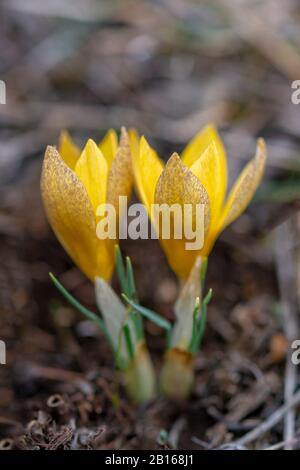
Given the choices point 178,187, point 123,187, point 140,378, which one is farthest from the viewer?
point 140,378

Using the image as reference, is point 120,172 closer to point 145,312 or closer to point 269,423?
point 145,312

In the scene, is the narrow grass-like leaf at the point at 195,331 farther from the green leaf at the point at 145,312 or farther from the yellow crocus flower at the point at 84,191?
the yellow crocus flower at the point at 84,191

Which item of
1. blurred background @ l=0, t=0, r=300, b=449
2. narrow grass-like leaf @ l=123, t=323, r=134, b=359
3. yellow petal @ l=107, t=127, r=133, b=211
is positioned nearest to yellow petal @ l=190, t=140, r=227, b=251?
yellow petal @ l=107, t=127, r=133, b=211

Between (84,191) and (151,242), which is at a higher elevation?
(151,242)

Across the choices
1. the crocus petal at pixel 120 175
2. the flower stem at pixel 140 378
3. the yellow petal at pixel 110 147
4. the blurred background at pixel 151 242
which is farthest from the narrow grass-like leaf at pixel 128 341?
the yellow petal at pixel 110 147

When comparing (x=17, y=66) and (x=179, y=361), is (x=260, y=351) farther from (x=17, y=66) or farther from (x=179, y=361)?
(x=17, y=66)

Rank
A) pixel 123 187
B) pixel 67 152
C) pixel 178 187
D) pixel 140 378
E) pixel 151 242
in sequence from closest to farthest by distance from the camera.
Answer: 1. pixel 178 187
2. pixel 123 187
3. pixel 67 152
4. pixel 140 378
5. pixel 151 242

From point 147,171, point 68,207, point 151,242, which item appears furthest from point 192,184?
point 151,242

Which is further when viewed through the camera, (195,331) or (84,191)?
(195,331)
